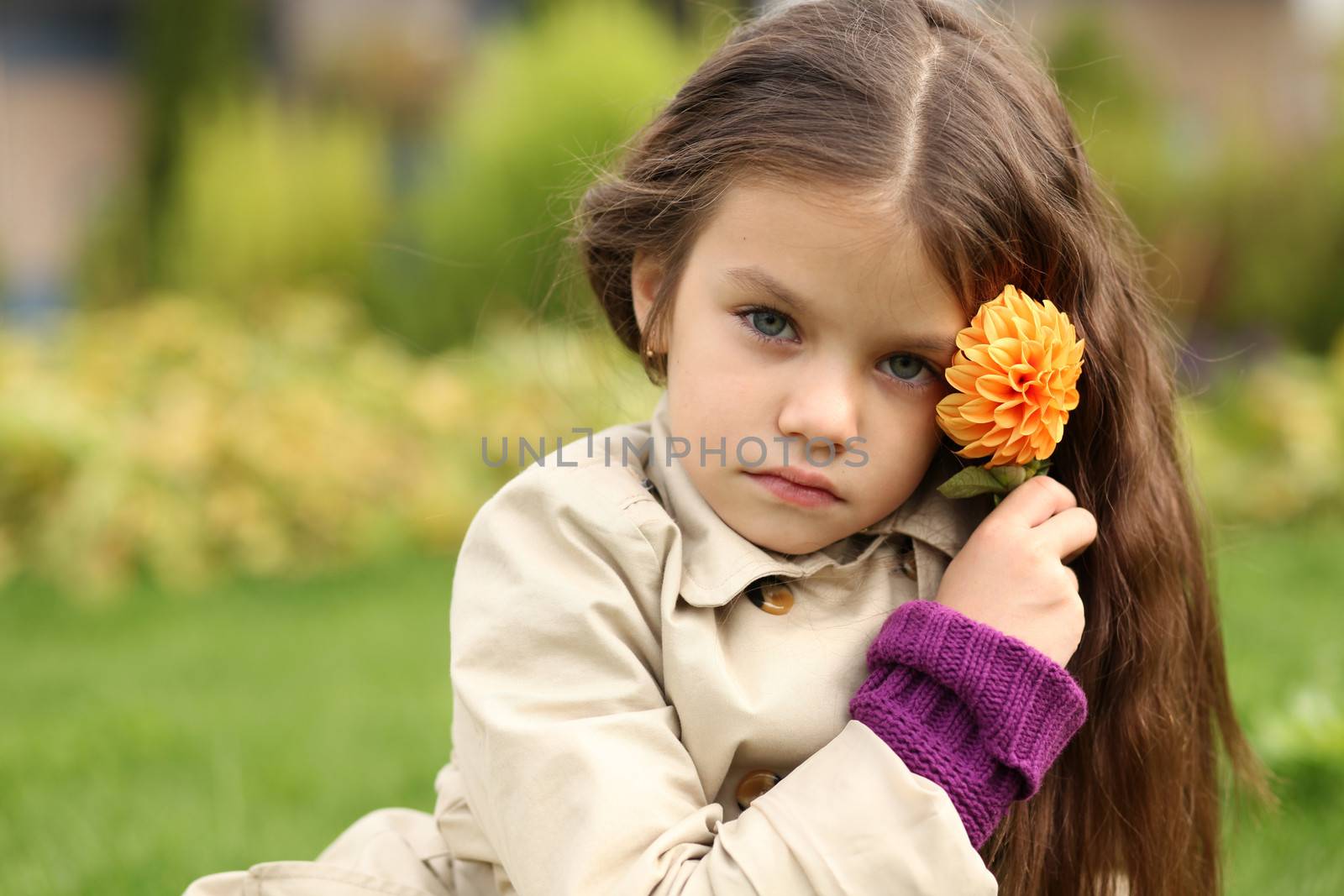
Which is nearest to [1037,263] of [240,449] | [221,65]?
[240,449]

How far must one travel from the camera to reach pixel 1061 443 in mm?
1773

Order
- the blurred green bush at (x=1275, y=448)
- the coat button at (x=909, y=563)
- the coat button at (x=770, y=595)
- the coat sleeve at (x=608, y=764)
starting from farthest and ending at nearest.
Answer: the blurred green bush at (x=1275, y=448) < the coat button at (x=909, y=563) < the coat button at (x=770, y=595) < the coat sleeve at (x=608, y=764)

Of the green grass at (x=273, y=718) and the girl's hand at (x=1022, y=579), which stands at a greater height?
the girl's hand at (x=1022, y=579)

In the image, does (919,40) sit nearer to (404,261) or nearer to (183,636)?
(183,636)

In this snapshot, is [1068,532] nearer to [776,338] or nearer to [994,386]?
[994,386]

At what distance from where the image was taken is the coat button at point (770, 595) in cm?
157

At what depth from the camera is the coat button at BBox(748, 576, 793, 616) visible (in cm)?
→ 157

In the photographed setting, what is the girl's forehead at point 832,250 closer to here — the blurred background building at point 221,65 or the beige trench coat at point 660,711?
the beige trench coat at point 660,711

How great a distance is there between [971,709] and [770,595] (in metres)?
0.28

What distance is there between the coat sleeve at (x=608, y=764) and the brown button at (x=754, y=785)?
50mm


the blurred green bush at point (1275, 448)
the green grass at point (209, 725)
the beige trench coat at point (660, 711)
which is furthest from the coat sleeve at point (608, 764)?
the blurred green bush at point (1275, 448)

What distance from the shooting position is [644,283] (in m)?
1.74

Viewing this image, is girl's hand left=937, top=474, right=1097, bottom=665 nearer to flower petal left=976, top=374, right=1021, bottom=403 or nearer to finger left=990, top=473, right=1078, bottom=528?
finger left=990, top=473, right=1078, bottom=528

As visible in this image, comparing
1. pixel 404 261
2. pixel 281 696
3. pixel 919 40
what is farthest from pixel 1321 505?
pixel 404 261
